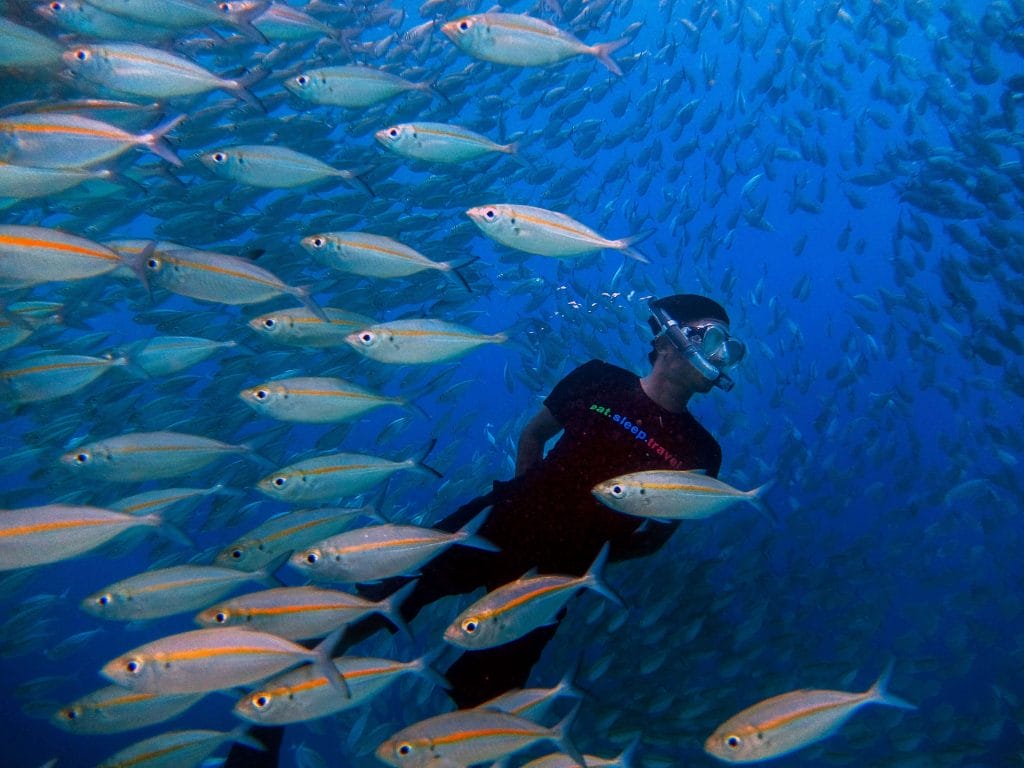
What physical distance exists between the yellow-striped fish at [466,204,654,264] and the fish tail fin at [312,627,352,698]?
204 centimetres

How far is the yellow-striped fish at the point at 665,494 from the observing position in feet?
9.55

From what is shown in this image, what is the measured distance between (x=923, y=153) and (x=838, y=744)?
34.3 feet

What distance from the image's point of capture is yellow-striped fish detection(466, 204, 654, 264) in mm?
3121

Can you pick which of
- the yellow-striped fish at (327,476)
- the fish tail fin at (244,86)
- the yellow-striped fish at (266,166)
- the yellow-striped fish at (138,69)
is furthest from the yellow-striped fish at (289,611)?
the fish tail fin at (244,86)

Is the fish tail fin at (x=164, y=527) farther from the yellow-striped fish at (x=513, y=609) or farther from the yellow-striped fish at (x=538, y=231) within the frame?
the yellow-striped fish at (x=538, y=231)

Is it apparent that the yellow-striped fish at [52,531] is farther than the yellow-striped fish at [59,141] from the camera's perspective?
No

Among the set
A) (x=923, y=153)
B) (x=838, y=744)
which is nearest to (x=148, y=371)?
(x=838, y=744)

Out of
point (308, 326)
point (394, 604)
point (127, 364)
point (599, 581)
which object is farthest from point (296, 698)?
point (127, 364)

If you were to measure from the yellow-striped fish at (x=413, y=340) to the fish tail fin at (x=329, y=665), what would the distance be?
1.50 meters

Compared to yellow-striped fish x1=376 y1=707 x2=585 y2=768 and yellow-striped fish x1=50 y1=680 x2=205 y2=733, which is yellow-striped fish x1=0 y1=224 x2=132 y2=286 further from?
yellow-striped fish x1=376 y1=707 x2=585 y2=768

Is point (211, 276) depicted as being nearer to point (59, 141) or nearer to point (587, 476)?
point (59, 141)

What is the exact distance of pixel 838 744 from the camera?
7.85m

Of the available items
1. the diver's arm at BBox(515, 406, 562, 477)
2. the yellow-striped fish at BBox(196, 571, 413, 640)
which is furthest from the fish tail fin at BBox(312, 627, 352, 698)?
the diver's arm at BBox(515, 406, 562, 477)

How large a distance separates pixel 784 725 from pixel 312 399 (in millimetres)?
2807
